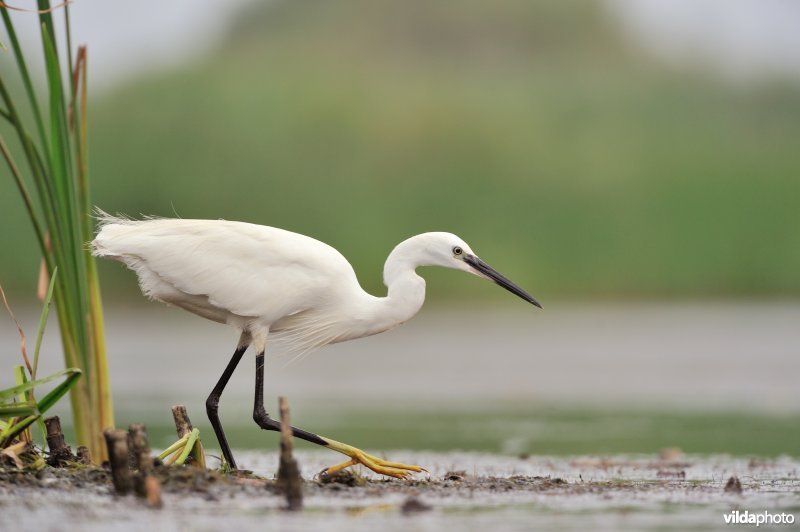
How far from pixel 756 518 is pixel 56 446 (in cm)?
340

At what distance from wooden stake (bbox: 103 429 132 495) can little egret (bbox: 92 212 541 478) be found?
5.69ft

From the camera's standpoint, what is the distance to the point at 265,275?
307 inches

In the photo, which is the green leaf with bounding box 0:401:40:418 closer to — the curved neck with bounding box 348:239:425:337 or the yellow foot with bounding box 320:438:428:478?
the yellow foot with bounding box 320:438:428:478

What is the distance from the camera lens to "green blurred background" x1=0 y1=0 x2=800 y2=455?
1376 cm

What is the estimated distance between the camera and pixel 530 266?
32.0 metres

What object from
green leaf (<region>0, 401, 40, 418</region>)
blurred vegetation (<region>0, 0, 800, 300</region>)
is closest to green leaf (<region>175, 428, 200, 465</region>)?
green leaf (<region>0, 401, 40, 418</region>)

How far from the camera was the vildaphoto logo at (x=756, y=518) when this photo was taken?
5.82 metres

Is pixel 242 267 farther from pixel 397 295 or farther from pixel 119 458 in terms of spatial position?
pixel 119 458

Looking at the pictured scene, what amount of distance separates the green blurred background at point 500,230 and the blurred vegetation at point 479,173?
8cm

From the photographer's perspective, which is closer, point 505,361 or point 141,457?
point 141,457

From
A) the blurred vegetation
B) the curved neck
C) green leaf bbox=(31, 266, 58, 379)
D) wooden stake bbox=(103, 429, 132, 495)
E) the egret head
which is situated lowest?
wooden stake bbox=(103, 429, 132, 495)

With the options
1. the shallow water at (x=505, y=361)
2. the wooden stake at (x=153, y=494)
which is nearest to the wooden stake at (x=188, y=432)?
the wooden stake at (x=153, y=494)

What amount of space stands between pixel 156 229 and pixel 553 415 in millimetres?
6281

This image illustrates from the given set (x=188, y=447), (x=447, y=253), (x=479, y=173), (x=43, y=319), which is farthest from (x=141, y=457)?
(x=479, y=173)
